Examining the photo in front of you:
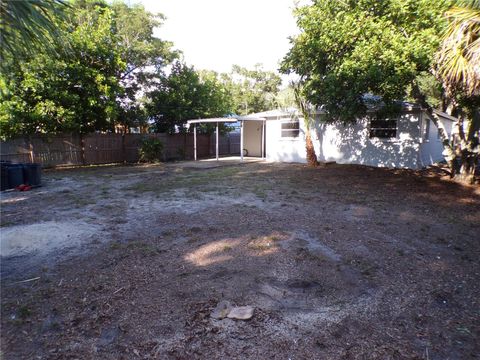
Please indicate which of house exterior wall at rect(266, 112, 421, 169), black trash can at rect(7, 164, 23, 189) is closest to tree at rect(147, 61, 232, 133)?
house exterior wall at rect(266, 112, 421, 169)

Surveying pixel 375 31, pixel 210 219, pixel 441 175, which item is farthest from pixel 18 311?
pixel 441 175

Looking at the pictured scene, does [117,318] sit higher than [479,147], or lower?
lower

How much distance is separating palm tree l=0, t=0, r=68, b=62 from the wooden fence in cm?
1325

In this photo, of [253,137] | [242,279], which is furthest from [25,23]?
[253,137]

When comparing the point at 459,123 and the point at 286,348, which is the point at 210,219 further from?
the point at 459,123

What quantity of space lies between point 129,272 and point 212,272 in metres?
1.03

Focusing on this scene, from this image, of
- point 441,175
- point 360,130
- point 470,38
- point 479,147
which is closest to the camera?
point 470,38

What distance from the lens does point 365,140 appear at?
13867 mm

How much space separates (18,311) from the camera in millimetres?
2924

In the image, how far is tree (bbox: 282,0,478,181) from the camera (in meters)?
7.46

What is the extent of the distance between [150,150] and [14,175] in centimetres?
815

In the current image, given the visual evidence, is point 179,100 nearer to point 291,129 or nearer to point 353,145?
point 291,129

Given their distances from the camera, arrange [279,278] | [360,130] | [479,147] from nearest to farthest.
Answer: [279,278] < [479,147] < [360,130]

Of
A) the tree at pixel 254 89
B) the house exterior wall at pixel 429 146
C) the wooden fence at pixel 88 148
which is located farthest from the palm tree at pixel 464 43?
the tree at pixel 254 89
